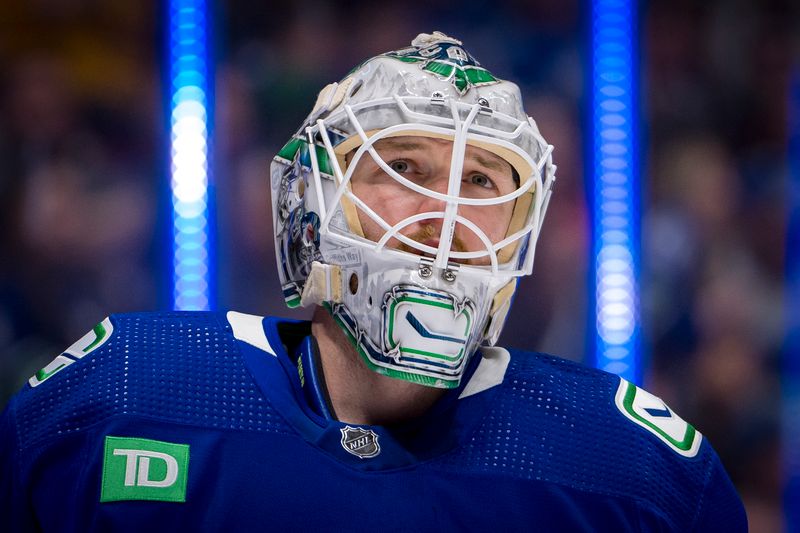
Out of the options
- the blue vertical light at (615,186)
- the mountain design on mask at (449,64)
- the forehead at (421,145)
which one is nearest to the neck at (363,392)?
the forehead at (421,145)

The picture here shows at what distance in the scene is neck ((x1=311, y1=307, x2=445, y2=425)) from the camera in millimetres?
1364

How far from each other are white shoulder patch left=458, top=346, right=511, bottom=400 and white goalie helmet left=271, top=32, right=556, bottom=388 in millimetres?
37

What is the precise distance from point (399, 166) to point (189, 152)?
124 cm

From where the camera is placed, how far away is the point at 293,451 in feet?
4.10

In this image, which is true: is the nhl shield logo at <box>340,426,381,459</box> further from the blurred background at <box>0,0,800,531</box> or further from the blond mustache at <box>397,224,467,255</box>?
the blurred background at <box>0,0,800,531</box>

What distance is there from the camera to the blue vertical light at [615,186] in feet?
8.61

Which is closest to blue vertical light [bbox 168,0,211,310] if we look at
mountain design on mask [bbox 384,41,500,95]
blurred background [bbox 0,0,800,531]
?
blurred background [bbox 0,0,800,531]

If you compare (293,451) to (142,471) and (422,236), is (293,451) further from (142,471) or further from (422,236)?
(422,236)

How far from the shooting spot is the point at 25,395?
131 cm

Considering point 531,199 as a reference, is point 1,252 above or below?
below

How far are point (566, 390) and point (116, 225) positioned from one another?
56.9 inches

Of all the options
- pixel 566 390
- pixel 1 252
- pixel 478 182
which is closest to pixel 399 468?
pixel 566 390

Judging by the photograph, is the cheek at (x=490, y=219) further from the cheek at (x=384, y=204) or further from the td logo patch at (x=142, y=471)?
the td logo patch at (x=142, y=471)

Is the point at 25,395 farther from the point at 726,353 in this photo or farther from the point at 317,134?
the point at 726,353
